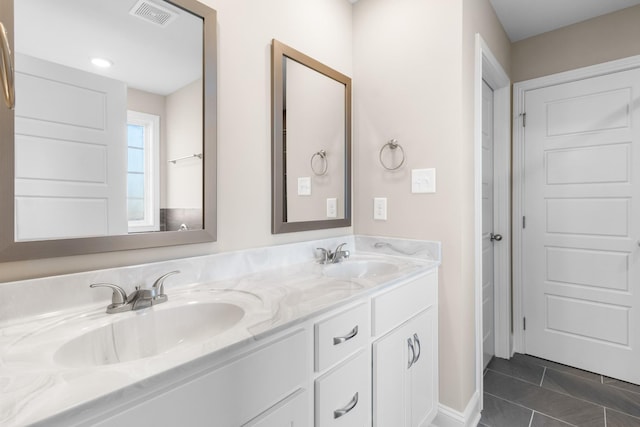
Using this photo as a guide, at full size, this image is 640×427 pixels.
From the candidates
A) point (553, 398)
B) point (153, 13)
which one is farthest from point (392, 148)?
point (553, 398)

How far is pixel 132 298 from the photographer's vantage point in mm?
970

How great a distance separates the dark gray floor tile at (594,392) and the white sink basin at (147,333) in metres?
2.26

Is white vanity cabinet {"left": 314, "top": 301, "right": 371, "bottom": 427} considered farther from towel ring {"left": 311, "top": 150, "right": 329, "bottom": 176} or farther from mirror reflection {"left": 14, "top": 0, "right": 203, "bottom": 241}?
towel ring {"left": 311, "top": 150, "right": 329, "bottom": 176}

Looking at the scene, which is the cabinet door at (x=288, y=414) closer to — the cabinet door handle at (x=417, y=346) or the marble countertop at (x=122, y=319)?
the marble countertop at (x=122, y=319)

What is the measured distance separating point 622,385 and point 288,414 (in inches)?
98.2

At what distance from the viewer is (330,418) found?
3.26 feet

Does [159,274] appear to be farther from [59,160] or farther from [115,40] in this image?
[115,40]

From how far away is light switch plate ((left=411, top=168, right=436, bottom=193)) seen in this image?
168 cm

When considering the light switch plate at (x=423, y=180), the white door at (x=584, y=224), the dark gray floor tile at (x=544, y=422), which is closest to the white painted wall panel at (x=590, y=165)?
the white door at (x=584, y=224)

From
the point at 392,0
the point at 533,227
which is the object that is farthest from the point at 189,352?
the point at 533,227

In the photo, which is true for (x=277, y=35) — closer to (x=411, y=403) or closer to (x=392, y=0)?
(x=392, y=0)

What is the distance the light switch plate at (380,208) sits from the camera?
1.89 meters

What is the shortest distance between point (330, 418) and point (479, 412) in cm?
127

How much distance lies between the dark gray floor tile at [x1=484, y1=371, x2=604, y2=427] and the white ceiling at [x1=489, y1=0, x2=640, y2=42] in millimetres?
2526
